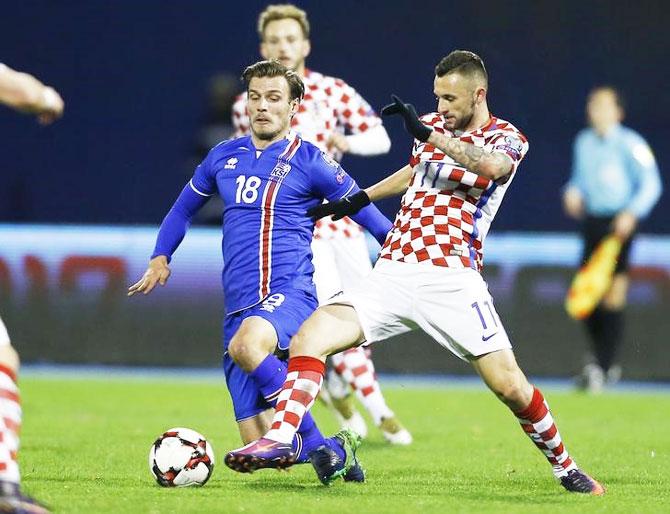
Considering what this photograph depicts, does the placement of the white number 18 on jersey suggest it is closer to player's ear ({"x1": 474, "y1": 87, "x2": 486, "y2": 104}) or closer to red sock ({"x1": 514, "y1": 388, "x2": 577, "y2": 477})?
player's ear ({"x1": 474, "y1": 87, "x2": 486, "y2": 104})

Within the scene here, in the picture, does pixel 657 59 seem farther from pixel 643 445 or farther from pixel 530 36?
pixel 643 445

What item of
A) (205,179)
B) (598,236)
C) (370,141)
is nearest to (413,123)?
(205,179)

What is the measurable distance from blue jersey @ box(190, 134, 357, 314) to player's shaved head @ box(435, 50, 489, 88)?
751 millimetres

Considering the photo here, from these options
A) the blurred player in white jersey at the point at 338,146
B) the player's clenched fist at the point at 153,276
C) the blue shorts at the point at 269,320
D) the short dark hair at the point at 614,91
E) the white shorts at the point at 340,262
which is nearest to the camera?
the blue shorts at the point at 269,320

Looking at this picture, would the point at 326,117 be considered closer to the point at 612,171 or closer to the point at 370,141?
the point at 370,141

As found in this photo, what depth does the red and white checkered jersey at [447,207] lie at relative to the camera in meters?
6.04

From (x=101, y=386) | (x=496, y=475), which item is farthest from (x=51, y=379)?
(x=496, y=475)

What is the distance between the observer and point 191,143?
46.5ft

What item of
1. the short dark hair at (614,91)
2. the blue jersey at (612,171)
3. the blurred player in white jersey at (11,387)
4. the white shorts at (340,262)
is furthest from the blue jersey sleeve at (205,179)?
the short dark hair at (614,91)

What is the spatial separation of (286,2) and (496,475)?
801 centimetres

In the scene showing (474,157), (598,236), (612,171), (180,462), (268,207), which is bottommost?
(598,236)

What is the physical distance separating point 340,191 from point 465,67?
847 millimetres

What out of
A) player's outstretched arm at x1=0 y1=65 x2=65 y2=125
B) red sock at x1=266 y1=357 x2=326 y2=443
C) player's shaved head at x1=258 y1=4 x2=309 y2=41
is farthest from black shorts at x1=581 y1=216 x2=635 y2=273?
player's outstretched arm at x1=0 y1=65 x2=65 y2=125

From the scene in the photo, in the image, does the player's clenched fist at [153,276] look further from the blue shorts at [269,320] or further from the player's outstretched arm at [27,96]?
the player's outstretched arm at [27,96]
